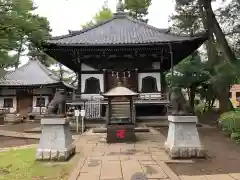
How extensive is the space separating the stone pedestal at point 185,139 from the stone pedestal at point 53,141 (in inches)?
119

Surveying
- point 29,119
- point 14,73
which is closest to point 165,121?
point 29,119

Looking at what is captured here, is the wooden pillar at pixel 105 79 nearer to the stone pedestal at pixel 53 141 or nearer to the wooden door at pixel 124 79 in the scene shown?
the wooden door at pixel 124 79

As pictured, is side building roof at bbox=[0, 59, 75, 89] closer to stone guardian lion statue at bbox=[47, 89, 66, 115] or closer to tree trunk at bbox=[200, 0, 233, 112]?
tree trunk at bbox=[200, 0, 233, 112]

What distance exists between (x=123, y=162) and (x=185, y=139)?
1.91 metres

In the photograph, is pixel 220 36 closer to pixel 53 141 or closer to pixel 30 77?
pixel 53 141

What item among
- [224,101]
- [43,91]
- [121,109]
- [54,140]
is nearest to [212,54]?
[224,101]

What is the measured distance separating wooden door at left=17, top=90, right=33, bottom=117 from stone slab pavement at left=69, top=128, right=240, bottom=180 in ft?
64.4

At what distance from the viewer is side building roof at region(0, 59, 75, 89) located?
28.0 m

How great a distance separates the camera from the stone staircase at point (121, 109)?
11.9 m

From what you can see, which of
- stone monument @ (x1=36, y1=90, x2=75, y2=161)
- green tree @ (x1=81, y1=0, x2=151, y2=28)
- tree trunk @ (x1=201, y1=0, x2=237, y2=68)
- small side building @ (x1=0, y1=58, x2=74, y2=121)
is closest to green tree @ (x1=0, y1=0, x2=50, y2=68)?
stone monument @ (x1=36, y1=90, x2=75, y2=161)

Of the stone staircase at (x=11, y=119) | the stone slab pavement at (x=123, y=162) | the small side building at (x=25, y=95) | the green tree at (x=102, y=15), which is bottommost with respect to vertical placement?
the stone slab pavement at (x=123, y=162)

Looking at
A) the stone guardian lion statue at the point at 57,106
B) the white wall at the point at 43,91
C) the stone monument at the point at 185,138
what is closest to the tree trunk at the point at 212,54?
the stone monument at the point at 185,138

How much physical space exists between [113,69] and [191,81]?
832cm

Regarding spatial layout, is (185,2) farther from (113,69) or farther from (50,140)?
(50,140)
